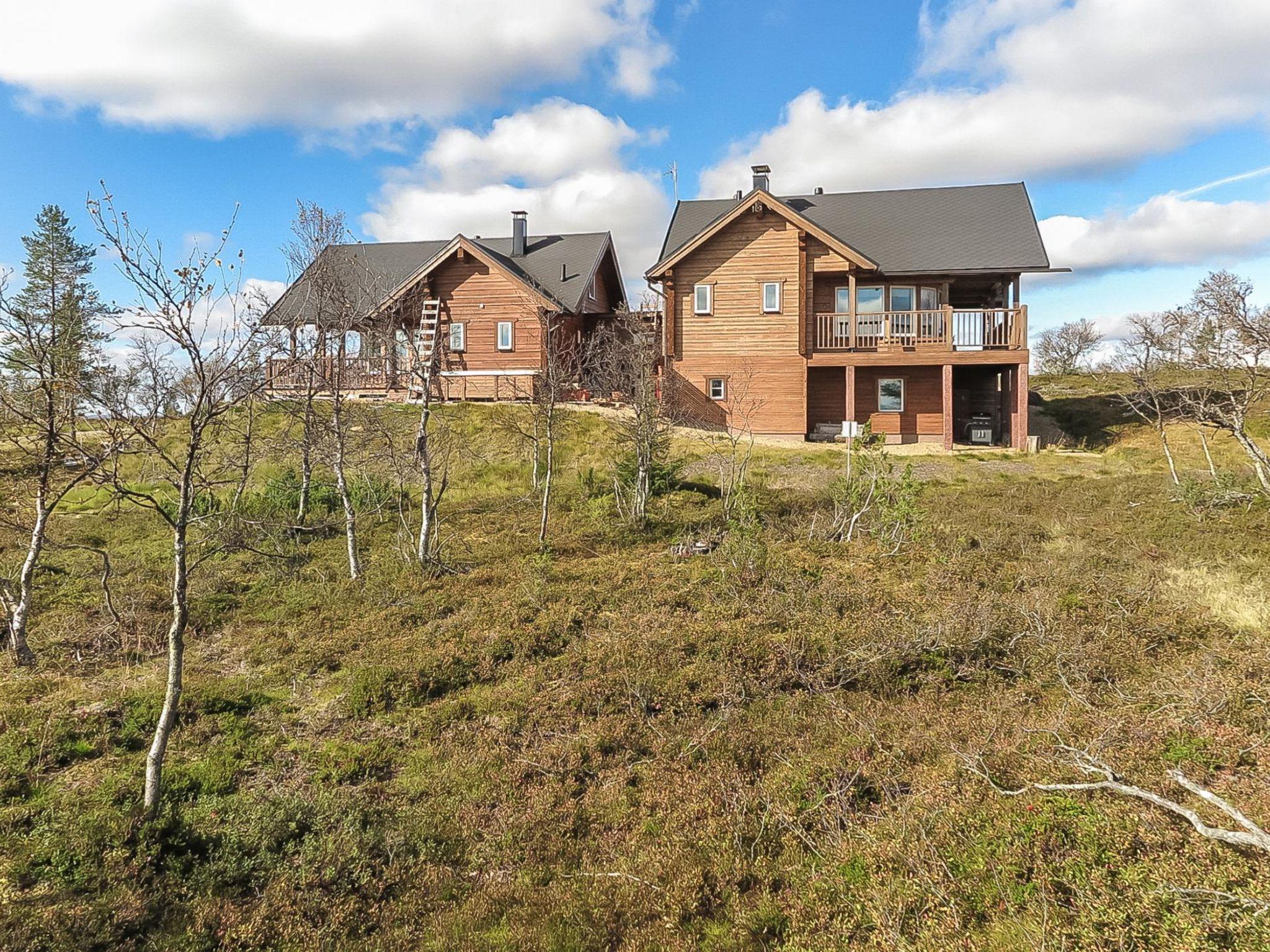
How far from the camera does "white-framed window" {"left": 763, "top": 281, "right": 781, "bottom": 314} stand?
2370cm

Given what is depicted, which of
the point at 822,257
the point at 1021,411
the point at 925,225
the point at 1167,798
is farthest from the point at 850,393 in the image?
the point at 1167,798

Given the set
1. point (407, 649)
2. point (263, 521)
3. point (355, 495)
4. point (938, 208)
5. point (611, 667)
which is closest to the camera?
point (263, 521)

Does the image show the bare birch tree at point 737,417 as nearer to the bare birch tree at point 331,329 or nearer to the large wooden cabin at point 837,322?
the large wooden cabin at point 837,322

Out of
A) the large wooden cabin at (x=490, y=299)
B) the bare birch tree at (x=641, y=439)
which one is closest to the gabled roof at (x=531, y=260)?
the large wooden cabin at (x=490, y=299)

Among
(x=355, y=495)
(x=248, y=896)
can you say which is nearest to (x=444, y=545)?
(x=355, y=495)

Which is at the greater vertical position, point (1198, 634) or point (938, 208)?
point (938, 208)

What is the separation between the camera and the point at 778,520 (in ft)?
45.4

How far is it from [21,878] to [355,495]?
10.9 meters

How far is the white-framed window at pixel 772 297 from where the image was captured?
23703 millimetres

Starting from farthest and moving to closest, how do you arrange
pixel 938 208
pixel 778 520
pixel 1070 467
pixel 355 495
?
pixel 938 208, pixel 1070 467, pixel 355 495, pixel 778 520

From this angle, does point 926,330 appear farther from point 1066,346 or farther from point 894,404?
point 1066,346

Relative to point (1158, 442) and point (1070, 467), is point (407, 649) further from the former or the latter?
point (1158, 442)

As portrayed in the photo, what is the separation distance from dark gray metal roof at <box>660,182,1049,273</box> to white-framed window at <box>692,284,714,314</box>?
1.76 meters

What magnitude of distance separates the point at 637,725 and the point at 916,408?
19938mm
